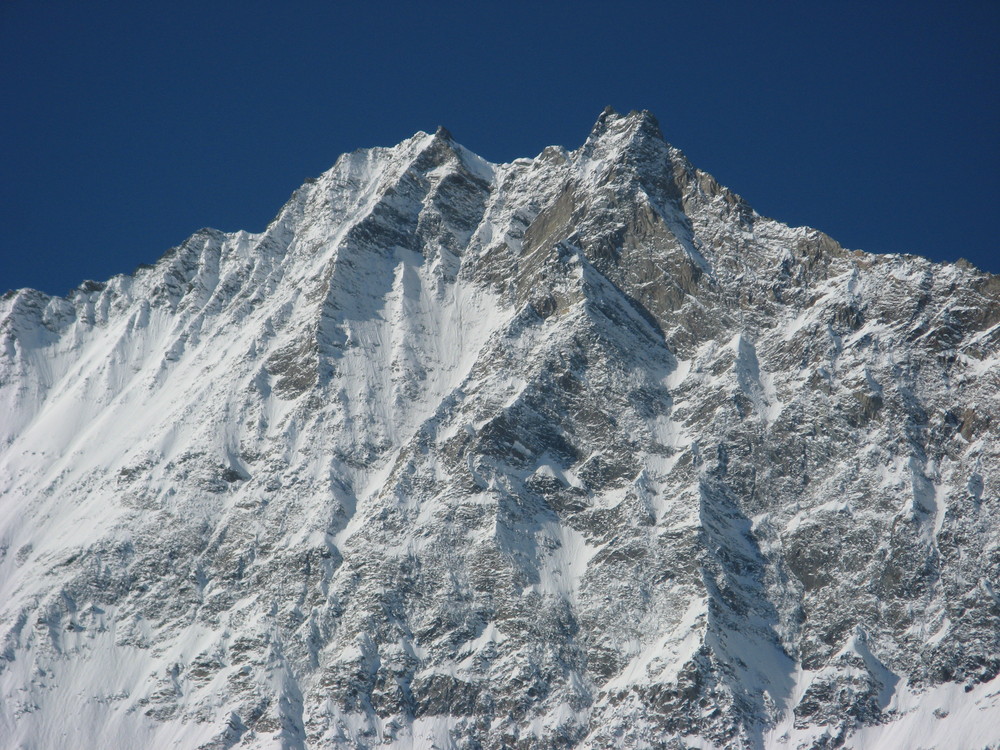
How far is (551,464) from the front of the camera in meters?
190

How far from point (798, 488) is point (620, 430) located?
23.3m

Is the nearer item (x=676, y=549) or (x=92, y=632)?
(x=676, y=549)

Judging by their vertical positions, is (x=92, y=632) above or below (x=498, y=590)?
above

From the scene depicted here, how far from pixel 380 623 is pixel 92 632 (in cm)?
3882

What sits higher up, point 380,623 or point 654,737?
point 380,623

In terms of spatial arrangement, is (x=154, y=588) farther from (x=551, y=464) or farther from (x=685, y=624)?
(x=685, y=624)

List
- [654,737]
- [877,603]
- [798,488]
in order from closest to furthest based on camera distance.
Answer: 1. [654,737]
2. [877,603]
3. [798,488]

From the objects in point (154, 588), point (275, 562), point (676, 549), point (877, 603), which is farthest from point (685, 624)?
point (154, 588)

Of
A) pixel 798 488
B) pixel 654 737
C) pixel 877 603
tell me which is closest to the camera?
pixel 654 737

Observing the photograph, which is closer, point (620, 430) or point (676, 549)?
point (676, 549)

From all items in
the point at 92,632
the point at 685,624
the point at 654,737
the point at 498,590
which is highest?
the point at 92,632

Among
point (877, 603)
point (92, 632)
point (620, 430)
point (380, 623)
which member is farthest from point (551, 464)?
point (92, 632)

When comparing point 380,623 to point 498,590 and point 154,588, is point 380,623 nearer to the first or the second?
point 498,590

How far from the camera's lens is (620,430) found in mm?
192500
